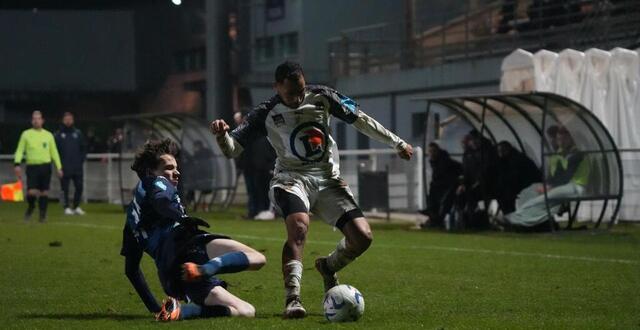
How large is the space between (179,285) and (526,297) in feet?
11.0

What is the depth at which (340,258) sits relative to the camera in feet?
33.8

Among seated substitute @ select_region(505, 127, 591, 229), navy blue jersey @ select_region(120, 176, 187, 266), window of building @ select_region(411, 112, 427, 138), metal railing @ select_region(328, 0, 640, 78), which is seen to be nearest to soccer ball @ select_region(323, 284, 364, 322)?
navy blue jersey @ select_region(120, 176, 187, 266)

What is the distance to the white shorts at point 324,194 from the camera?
1011 cm

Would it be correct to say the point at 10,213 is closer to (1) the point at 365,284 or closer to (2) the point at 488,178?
(2) the point at 488,178

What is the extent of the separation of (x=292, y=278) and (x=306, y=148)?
1.08 m

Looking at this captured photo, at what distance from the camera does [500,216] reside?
21.9 meters

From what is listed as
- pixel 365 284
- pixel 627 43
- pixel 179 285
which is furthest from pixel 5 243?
pixel 627 43

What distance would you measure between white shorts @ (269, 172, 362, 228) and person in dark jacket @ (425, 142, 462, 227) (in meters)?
12.4

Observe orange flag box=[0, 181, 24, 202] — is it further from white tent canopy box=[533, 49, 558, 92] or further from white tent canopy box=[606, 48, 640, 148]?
white tent canopy box=[606, 48, 640, 148]

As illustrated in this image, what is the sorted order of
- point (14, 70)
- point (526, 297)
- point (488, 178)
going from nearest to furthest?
point (526, 297) < point (488, 178) < point (14, 70)

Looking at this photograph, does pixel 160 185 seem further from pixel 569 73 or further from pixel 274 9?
pixel 274 9

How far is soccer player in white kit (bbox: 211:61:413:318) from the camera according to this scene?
997 cm

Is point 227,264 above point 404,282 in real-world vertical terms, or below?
above

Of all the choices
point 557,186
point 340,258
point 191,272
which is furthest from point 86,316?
point 557,186
